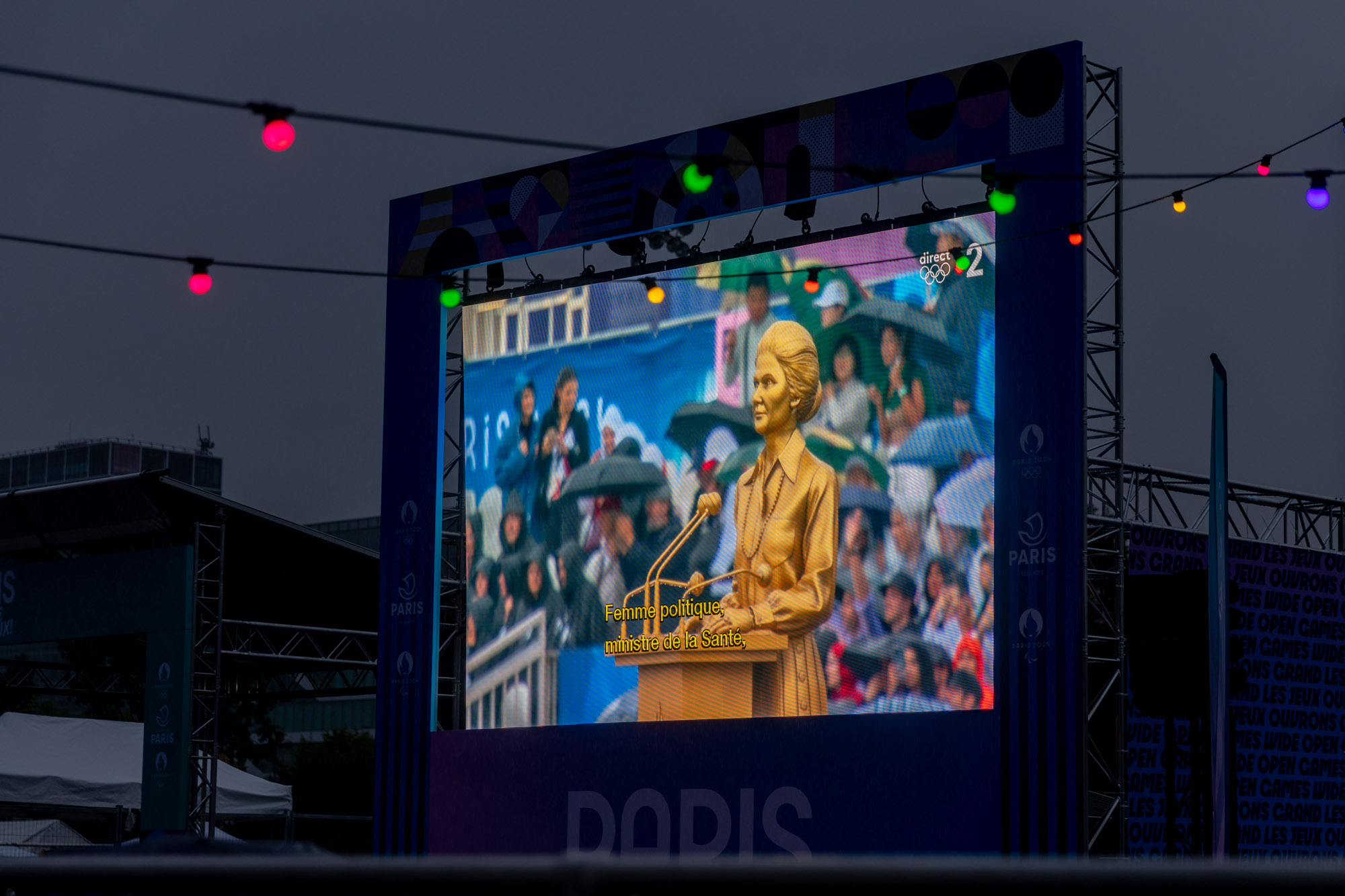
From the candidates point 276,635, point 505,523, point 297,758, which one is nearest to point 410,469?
point 505,523

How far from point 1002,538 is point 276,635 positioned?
47.2 feet

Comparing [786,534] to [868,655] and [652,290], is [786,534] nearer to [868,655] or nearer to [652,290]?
[868,655]

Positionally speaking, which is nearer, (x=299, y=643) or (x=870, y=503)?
(x=870, y=503)

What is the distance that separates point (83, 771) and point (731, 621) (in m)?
10.7

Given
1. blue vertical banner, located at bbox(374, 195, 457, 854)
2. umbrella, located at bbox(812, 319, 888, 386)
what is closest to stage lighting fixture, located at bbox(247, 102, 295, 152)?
umbrella, located at bbox(812, 319, 888, 386)

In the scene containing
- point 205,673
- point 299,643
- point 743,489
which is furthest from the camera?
point 299,643

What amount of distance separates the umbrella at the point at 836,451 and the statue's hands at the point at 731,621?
1468 mm

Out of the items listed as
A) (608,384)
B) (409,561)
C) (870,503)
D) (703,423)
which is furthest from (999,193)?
(409,561)

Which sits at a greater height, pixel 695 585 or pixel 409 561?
pixel 409 561

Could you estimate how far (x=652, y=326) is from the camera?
51.0ft

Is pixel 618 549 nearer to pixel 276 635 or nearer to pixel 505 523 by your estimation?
pixel 505 523

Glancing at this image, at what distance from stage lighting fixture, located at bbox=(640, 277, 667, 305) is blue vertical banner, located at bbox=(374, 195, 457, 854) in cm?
283

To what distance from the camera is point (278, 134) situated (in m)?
8.59

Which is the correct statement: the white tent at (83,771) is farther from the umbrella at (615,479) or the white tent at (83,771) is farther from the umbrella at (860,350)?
the umbrella at (860,350)
